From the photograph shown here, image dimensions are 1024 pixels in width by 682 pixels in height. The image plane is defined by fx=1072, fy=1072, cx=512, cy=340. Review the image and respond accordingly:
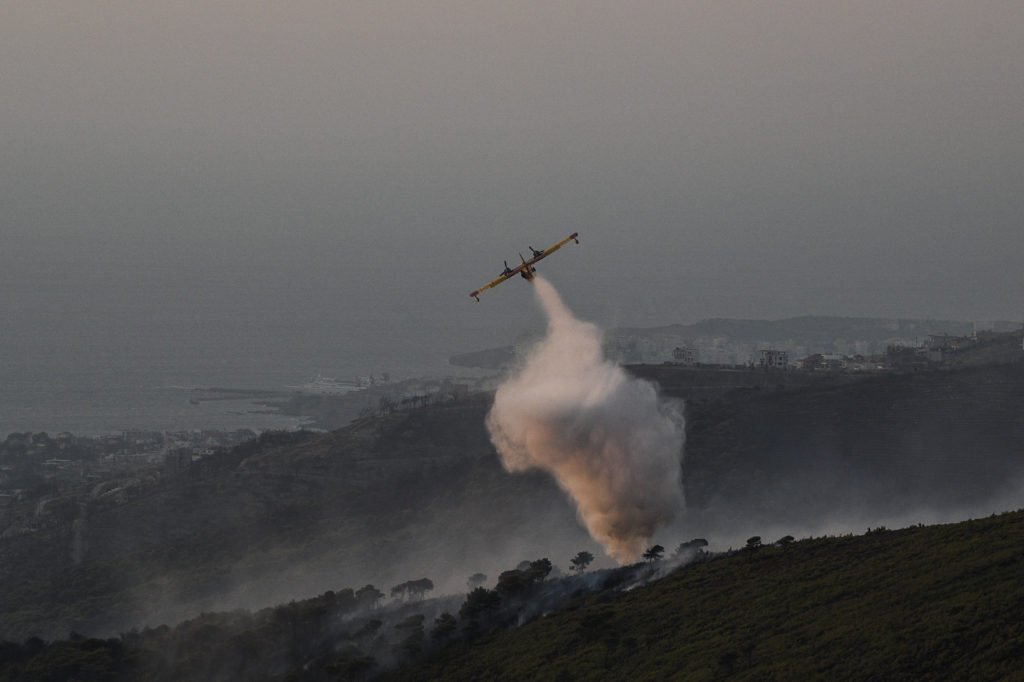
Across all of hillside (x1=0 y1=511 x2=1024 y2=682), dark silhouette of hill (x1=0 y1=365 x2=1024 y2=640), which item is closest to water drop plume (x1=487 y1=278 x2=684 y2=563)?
hillside (x1=0 y1=511 x2=1024 y2=682)

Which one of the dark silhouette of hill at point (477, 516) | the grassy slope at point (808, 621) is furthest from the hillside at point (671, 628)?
the dark silhouette of hill at point (477, 516)

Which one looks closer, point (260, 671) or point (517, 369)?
point (260, 671)

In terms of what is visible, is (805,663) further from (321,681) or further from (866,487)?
(866,487)

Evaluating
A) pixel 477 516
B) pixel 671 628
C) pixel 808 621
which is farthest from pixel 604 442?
pixel 477 516

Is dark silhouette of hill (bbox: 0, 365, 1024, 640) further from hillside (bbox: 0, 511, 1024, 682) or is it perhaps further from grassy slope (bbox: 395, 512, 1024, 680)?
grassy slope (bbox: 395, 512, 1024, 680)

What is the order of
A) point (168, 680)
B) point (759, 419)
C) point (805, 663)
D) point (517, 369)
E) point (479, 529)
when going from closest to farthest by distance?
point (805, 663)
point (168, 680)
point (517, 369)
point (479, 529)
point (759, 419)

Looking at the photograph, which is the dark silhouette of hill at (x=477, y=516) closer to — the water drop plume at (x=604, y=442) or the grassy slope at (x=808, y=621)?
the water drop plume at (x=604, y=442)

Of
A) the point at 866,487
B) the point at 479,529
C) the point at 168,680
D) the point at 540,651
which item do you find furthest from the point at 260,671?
the point at 866,487
